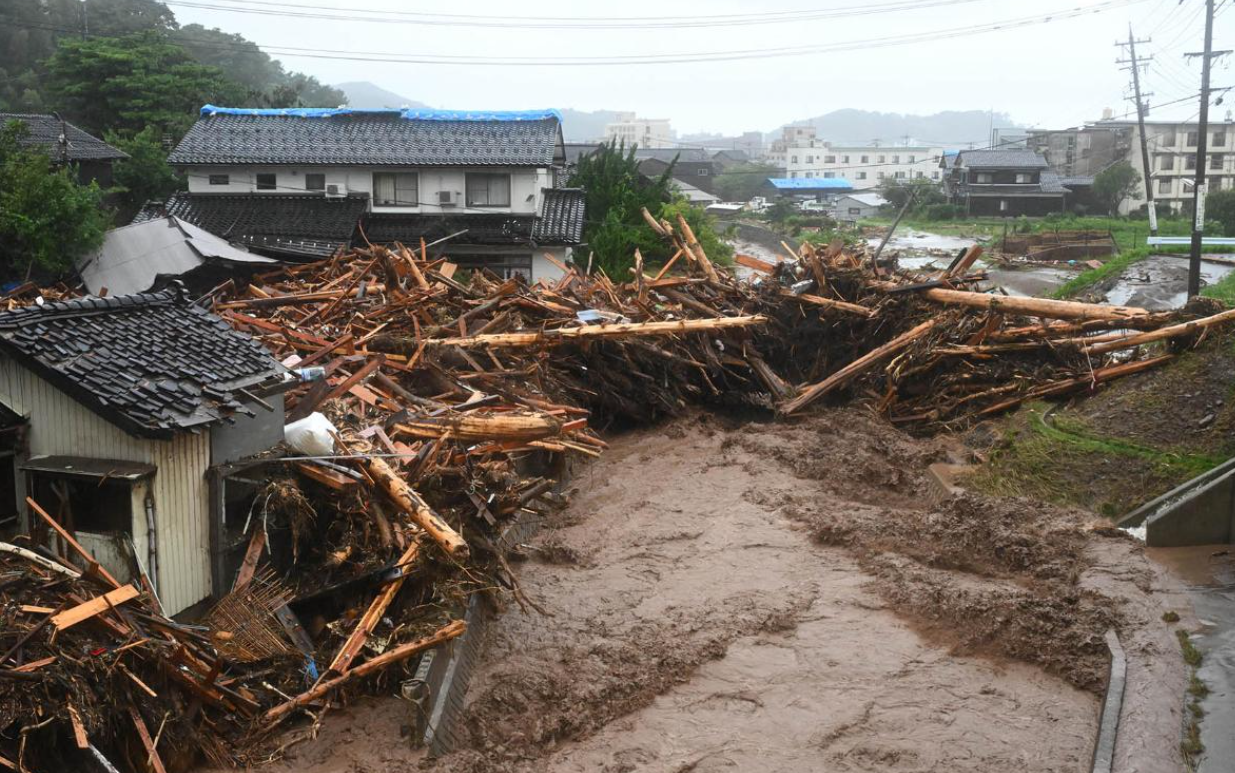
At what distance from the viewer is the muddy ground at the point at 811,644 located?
8336 mm

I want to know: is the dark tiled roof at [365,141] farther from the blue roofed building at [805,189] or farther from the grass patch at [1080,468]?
the blue roofed building at [805,189]

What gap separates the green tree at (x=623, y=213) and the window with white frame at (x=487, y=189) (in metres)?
2.77

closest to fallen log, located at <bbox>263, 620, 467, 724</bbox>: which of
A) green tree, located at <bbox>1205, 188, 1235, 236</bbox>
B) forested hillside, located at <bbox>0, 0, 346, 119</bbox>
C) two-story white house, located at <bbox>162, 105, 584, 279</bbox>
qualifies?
two-story white house, located at <bbox>162, 105, 584, 279</bbox>

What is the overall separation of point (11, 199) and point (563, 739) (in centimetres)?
1837

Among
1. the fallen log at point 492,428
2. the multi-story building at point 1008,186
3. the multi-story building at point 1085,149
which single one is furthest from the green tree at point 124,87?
the multi-story building at point 1085,149

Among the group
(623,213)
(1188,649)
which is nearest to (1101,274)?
(623,213)

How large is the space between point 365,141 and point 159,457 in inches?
924

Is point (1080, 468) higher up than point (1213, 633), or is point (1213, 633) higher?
point (1080, 468)

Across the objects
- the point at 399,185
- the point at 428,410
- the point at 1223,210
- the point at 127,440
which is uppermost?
the point at 399,185

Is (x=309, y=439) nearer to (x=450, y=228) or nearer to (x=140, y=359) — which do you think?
(x=140, y=359)

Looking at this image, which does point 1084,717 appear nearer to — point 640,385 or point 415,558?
point 415,558

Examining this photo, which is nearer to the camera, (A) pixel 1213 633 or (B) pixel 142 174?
(A) pixel 1213 633

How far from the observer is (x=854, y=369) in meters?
18.0

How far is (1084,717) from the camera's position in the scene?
8.64 m
